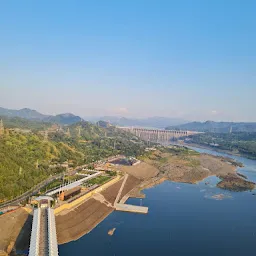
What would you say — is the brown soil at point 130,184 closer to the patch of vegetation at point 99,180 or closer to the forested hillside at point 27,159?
the patch of vegetation at point 99,180

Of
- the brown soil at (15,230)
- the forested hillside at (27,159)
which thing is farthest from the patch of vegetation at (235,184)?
the brown soil at (15,230)

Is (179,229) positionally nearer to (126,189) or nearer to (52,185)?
(126,189)

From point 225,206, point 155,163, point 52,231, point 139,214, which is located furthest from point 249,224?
point 155,163

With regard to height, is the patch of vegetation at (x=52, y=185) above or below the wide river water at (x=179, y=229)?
above

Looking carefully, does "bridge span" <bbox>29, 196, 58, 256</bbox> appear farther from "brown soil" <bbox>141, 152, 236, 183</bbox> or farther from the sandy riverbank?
"brown soil" <bbox>141, 152, 236, 183</bbox>

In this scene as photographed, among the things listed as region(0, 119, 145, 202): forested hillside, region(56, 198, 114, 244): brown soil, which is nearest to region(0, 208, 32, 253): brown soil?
region(56, 198, 114, 244): brown soil

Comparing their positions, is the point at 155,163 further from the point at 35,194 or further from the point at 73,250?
the point at 73,250

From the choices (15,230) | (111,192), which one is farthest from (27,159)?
(15,230)
